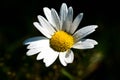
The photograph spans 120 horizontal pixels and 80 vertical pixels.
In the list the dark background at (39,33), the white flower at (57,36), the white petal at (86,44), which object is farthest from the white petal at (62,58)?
the dark background at (39,33)

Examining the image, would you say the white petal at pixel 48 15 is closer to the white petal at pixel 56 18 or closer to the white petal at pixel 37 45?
the white petal at pixel 56 18

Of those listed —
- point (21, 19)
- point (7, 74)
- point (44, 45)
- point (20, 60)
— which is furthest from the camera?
point (21, 19)

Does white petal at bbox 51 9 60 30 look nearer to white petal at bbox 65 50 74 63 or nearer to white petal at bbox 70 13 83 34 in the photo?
white petal at bbox 70 13 83 34

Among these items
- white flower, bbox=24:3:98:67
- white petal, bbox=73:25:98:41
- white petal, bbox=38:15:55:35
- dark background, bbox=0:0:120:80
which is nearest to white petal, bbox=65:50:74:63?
white flower, bbox=24:3:98:67

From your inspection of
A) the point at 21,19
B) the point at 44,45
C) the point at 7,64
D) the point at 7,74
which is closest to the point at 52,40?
the point at 44,45

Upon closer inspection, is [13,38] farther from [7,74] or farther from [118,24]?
[118,24]

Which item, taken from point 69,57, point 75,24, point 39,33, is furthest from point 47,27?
point 39,33

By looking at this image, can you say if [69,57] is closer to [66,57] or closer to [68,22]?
[66,57]
